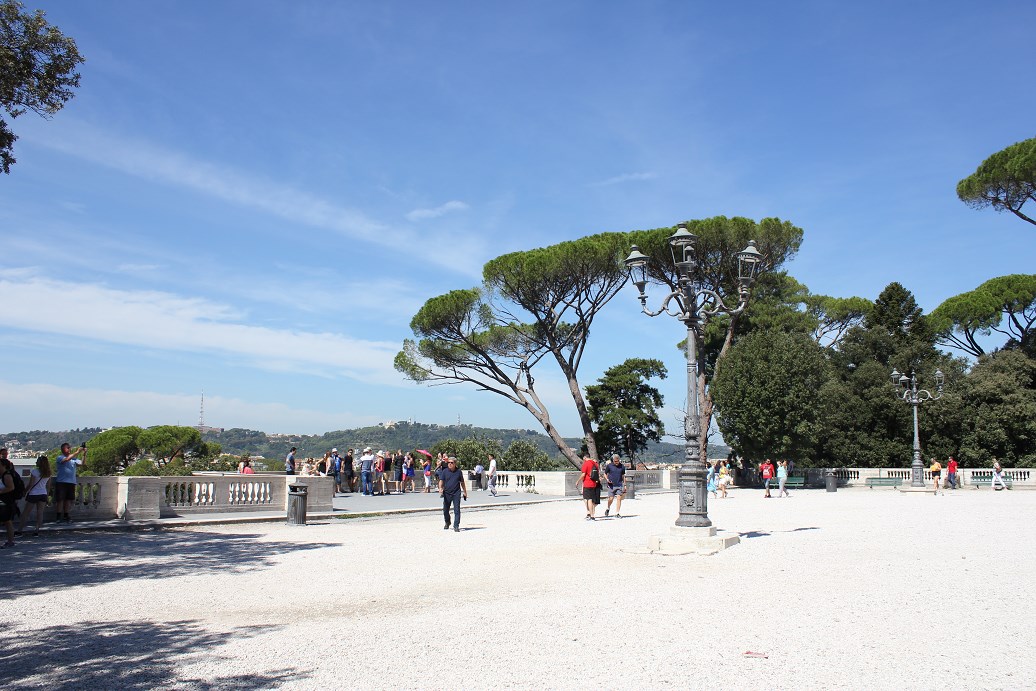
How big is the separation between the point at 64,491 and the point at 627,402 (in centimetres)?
4338

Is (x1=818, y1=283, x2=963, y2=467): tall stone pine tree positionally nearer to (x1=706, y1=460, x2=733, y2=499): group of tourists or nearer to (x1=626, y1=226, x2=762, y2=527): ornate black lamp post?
(x1=706, y1=460, x2=733, y2=499): group of tourists

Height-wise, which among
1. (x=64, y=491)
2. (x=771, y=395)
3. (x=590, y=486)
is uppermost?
(x=771, y=395)

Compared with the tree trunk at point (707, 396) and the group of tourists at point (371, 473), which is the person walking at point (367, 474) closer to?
the group of tourists at point (371, 473)

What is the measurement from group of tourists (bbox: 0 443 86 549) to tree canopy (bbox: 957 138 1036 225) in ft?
133

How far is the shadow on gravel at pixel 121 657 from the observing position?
4863 millimetres

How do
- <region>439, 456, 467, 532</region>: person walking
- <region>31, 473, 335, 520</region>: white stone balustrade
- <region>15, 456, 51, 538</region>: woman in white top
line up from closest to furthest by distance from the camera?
<region>15, 456, 51, 538</region>: woman in white top → <region>31, 473, 335, 520</region>: white stone balustrade → <region>439, 456, 467, 532</region>: person walking

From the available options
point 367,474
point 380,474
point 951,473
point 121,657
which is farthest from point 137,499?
point 951,473

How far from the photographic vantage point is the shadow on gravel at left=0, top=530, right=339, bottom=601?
28.7 feet

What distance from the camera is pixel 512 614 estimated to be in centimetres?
705

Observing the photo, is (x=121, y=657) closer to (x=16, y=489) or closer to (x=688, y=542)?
(x=16, y=489)

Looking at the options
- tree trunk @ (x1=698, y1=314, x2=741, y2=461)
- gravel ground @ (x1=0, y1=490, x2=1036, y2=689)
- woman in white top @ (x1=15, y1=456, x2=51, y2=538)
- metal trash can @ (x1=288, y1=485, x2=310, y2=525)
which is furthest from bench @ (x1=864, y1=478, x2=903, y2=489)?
woman in white top @ (x1=15, y1=456, x2=51, y2=538)

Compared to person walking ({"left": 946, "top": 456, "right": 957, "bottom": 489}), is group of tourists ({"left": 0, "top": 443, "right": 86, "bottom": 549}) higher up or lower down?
higher up

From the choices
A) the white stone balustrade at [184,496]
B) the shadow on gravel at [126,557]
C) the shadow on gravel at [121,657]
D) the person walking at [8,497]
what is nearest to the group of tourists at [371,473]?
the white stone balustrade at [184,496]

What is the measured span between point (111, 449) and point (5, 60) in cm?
5063
